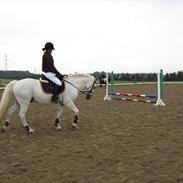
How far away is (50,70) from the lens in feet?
31.2

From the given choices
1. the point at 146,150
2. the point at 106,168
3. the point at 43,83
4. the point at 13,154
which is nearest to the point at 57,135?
the point at 43,83

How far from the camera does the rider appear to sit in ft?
31.0

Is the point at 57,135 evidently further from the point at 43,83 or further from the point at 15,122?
the point at 15,122

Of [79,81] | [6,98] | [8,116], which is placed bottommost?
[8,116]

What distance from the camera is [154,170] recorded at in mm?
5801

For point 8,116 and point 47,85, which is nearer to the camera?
point 47,85

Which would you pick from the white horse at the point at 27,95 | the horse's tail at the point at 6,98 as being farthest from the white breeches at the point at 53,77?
the horse's tail at the point at 6,98

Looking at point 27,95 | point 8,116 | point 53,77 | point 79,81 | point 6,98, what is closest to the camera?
point 27,95

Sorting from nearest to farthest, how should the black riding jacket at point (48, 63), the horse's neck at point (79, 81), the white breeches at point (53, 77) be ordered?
the white breeches at point (53, 77)
the black riding jacket at point (48, 63)
the horse's neck at point (79, 81)

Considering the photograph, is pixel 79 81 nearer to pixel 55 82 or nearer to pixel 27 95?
pixel 55 82

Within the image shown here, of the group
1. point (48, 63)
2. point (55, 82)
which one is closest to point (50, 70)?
point (48, 63)

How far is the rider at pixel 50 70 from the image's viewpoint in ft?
31.0

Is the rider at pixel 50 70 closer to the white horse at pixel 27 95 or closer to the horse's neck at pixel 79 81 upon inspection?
the white horse at pixel 27 95

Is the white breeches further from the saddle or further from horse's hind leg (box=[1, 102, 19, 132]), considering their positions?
horse's hind leg (box=[1, 102, 19, 132])
